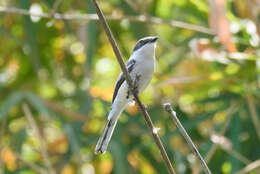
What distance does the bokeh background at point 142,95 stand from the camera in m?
4.22

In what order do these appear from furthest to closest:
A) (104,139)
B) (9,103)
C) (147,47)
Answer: (9,103) < (147,47) < (104,139)

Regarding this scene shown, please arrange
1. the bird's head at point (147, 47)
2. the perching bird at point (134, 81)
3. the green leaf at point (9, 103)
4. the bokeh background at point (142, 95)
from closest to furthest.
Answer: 1. the perching bird at point (134, 81)
2. the bird's head at point (147, 47)
3. the bokeh background at point (142, 95)
4. the green leaf at point (9, 103)

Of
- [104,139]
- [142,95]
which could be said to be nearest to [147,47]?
[104,139]

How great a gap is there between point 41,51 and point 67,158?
1409 mm

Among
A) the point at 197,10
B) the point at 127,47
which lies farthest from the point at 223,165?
the point at 127,47

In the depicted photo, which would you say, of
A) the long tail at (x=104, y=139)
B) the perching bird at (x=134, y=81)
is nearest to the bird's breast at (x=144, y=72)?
the perching bird at (x=134, y=81)

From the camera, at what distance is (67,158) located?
4895 millimetres

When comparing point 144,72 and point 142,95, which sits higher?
point 144,72

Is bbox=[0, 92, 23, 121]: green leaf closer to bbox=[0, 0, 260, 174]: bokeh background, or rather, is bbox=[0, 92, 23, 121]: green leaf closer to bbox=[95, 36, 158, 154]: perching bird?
bbox=[0, 0, 260, 174]: bokeh background

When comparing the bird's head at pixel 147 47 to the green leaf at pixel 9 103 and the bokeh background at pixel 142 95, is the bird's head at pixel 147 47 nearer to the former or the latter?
the bokeh background at pixel 142 95

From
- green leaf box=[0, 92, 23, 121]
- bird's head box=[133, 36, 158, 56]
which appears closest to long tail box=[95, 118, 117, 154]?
bird's head box=[133, 36, 158, 56]

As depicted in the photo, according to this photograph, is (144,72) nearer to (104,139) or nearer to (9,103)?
(104,139)

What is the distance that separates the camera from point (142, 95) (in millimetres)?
5066

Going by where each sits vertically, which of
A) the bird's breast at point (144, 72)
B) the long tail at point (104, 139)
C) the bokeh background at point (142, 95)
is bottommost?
the bokeh background at point (142, 95)
